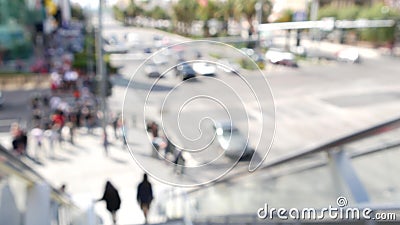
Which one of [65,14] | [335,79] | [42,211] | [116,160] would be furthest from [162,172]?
[65,14]

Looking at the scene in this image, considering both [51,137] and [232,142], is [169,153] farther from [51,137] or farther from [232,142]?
[51,137]

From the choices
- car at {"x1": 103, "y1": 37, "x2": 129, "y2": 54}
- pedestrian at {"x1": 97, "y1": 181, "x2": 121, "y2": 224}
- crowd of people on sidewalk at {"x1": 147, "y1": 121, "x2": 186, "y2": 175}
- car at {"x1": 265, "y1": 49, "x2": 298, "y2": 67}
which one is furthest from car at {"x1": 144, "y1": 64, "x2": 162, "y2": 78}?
car at {"x1": 265, "y1": 49, "x2": 298, "y2": 67}

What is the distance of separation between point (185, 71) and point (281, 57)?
16.6 m

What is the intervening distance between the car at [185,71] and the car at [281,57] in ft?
49.4

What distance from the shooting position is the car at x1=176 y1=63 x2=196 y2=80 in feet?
10.4

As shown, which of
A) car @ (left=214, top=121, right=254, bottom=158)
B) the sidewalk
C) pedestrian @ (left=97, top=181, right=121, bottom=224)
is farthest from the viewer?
the sidewalk

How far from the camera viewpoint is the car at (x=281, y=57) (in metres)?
18.6

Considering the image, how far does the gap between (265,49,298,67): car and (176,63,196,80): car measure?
15046mm

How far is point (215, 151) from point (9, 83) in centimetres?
1538

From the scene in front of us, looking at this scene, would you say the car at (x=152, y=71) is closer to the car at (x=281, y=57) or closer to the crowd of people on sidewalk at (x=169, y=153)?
the crowd of people on sidewalk at (x=169, y=153)

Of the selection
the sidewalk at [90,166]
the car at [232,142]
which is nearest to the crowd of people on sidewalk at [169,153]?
the car at [232,142]

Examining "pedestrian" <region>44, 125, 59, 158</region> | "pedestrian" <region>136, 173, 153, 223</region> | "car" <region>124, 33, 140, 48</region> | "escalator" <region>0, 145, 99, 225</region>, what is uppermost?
"car" <region>124, 33, 140, 48</region>

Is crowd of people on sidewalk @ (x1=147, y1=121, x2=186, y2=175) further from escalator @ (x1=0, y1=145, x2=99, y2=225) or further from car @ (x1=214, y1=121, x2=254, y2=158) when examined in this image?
escalator @ (x1=0, y1=145, x2=99, y2=225)

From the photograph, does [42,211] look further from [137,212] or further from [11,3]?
[11,3]
